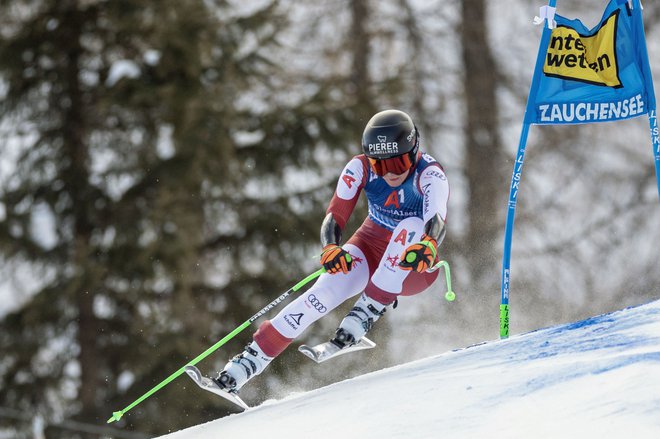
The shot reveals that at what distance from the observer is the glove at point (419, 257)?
5.54 m

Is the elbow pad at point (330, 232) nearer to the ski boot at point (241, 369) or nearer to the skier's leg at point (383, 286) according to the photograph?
the skier's leg at point (383, 286)

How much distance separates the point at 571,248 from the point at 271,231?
19.5 feet

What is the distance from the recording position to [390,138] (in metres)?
5.85

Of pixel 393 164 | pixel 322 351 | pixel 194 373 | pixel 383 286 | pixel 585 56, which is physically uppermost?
pixel 585 56

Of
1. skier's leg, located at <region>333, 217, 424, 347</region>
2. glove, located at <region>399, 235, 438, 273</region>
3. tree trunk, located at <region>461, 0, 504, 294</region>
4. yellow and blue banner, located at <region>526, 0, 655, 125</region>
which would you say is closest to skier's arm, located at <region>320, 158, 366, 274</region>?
Answer: skier's leg, located at <region>333, 217, 424, 347</region>

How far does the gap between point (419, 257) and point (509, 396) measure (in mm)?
1225

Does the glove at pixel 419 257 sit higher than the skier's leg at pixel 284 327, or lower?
higher

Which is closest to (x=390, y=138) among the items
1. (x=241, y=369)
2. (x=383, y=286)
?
(x=383, y=286)

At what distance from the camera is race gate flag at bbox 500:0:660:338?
241 inches

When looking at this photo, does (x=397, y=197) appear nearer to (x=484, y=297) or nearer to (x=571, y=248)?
(x=484, y=297)

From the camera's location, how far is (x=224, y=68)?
14.0 m

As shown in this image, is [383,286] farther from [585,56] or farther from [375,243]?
[585,56]

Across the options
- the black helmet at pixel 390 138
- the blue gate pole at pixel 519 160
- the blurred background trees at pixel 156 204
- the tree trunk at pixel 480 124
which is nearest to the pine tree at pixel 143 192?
the blurred background trees at pixel 156 204

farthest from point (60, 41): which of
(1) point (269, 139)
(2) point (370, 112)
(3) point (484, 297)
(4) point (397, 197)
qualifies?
(4) point (397, 197)
